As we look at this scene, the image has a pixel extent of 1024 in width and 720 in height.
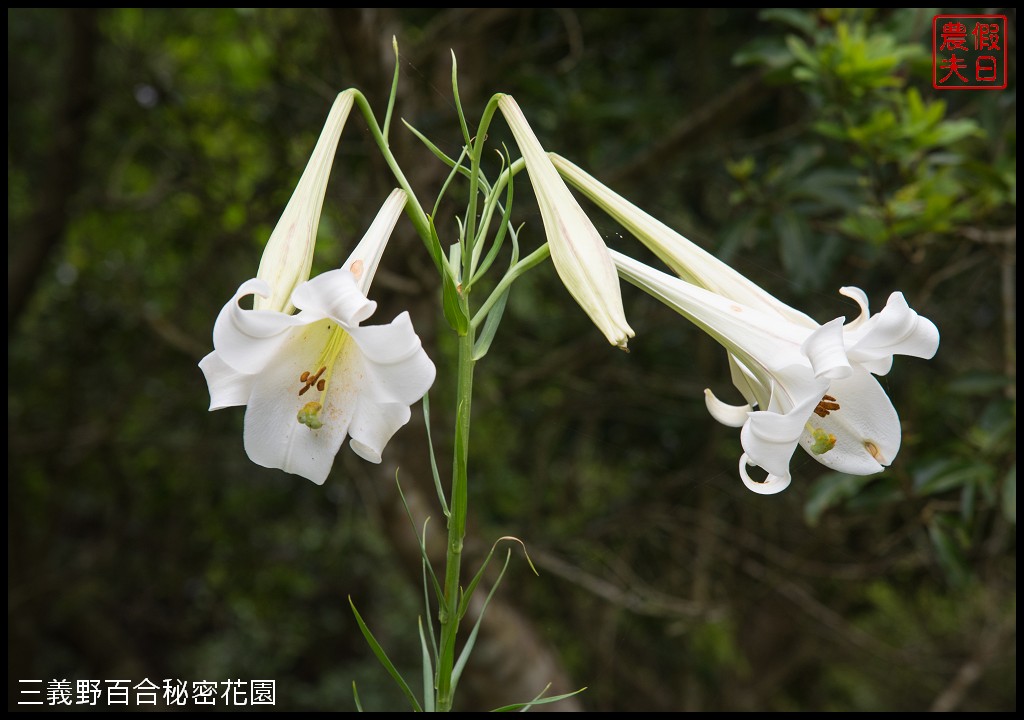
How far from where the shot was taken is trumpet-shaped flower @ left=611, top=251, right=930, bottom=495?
80cm

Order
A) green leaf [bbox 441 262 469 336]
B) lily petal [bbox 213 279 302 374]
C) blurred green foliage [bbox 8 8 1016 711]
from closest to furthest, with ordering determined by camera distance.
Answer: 1. lily petal [bbox 213 279 302 374]
2. green leaf [bbox 441 262 469 336]
3. blurred green foliage [bbox 8 8 1016 711]

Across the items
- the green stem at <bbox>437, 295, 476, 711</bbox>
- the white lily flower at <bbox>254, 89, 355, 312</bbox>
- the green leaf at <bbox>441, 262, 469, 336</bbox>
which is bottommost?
the green stem at <bbox>437, 295, 476, 711</bbox>

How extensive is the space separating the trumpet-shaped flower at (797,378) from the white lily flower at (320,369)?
0.90 ft

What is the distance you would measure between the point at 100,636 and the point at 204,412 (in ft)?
5.21

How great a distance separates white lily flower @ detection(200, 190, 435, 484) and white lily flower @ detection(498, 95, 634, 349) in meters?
0.16

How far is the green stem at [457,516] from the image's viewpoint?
2.89ft

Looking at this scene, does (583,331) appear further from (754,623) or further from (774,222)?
(754,623)

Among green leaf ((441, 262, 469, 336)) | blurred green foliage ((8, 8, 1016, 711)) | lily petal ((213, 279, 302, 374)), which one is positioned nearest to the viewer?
lily petal ((213, 279, 302, 374))

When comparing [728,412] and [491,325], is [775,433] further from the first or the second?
[491,325]

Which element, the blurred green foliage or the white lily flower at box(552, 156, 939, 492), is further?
the blurred green foliage

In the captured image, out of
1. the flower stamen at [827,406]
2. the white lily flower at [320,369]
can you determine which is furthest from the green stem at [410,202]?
the flower stamen at [827,406]

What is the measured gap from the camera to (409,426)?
253 centimetres

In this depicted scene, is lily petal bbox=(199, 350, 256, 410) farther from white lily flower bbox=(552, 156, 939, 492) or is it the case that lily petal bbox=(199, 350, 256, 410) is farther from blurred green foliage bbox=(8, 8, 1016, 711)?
blurred green foliage bbox=(8, 8, 1016, 711)

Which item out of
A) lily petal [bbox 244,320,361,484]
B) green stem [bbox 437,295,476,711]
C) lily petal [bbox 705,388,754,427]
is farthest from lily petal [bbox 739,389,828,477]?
lily petal [bbox 244,320,361,484]
